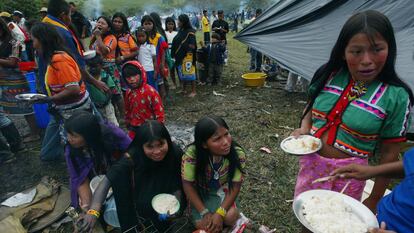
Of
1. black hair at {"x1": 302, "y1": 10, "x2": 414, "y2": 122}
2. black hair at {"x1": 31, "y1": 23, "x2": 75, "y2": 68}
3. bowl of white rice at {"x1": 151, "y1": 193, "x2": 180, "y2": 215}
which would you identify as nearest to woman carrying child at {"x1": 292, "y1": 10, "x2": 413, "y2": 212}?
black hair at {"x1": 302, "y1": 10, "x2": 414, "y2": 122}

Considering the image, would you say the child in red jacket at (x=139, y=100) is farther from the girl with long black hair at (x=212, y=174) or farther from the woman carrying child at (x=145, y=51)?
the woman carrying child at (x=145, y=51)

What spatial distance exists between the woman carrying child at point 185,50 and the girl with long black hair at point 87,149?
12.3 ft

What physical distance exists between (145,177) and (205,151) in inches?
25.5

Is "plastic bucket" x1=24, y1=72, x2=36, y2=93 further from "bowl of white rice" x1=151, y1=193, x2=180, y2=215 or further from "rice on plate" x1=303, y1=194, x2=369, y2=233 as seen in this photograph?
"rice on plate" x1=303, y1=194, x2=369, y2=233

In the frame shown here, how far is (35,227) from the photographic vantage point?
262 cm

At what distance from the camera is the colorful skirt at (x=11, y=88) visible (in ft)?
12.6

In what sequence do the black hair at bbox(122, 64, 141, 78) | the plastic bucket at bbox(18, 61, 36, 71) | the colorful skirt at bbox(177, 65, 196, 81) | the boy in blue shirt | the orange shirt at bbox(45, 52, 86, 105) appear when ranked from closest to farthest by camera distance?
the boy in blue shirt, the orange shirt at bbox(45, 52, 86, 105), the black hair at bbox(122, 64, 141, 78), the plastic bucket at bbox(18, 61, 36, 71), the colorful skirt at bbox(177, 65, 196, 81)

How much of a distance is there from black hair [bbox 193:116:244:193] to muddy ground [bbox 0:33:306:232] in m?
0.73

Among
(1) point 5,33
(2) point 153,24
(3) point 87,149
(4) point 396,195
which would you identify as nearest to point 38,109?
(1) point 5,33

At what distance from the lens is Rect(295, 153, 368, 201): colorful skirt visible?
1.61 meters

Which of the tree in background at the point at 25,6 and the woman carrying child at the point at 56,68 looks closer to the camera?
the woman carrying child at the point at 56,68

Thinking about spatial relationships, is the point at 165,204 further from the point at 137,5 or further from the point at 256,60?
the point at 137,5

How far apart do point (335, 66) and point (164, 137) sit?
1.40 meters

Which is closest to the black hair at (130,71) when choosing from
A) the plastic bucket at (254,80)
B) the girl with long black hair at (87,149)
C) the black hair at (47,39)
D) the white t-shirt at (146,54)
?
the black hair at (47,39)
